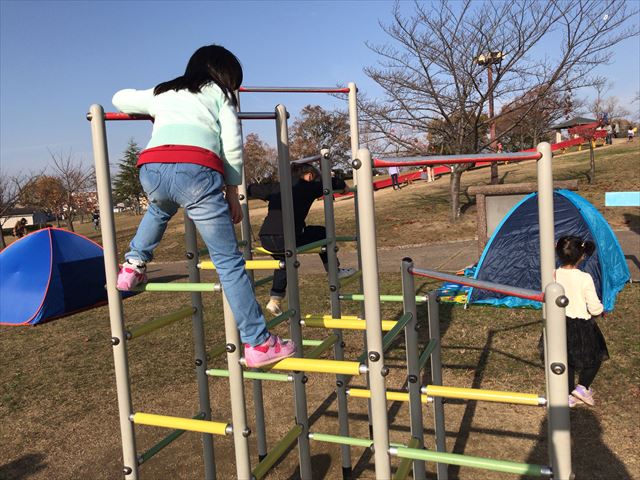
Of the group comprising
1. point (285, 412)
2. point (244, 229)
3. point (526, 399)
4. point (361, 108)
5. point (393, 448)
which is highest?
point (361, 108)

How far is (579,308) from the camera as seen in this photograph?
3.96m

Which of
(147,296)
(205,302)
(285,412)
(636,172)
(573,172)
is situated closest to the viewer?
(285,412)

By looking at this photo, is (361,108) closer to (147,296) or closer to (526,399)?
(147,296)

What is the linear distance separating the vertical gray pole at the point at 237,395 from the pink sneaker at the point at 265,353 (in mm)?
55

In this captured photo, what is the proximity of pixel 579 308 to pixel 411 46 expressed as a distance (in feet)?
33.9

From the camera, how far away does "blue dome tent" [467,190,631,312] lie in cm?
640

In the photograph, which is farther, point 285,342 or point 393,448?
point 285,342

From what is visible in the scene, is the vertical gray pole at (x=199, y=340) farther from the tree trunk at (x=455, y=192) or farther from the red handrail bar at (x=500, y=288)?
the tree trunk at (x=455, y=192)

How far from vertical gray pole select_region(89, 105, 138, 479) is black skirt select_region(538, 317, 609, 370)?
3.13m

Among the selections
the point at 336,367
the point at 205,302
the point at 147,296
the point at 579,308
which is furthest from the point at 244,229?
the point at 147,296

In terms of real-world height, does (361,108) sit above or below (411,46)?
below

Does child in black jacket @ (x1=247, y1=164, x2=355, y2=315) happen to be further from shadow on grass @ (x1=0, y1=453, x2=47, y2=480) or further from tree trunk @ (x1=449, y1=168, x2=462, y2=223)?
tree trunk @ (x1=449, y1=168, x2=462, y2=223)

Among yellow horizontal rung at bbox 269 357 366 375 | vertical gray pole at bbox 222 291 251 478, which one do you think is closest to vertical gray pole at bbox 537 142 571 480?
yellow horizontal rung at bbox 269 357 366 375

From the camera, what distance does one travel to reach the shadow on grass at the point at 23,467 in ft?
11.7
